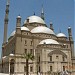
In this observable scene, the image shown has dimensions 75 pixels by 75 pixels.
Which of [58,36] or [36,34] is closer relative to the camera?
[36,34]

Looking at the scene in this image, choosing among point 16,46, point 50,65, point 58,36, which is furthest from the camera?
point 58,36

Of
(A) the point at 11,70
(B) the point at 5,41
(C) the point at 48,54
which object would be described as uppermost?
(B) the point at 5,41

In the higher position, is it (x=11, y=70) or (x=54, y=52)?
(x=54, y=52)

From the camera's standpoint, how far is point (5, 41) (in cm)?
5044

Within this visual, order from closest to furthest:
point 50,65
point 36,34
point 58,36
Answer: point 50,65, point 36,34, point 58,36

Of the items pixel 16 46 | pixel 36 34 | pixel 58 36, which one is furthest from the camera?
pixel 58 36

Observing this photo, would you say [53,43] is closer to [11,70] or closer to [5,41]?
[11,70]

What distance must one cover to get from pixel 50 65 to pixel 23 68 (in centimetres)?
532

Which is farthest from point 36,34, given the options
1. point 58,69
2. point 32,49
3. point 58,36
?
point 58,69

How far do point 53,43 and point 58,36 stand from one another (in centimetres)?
989

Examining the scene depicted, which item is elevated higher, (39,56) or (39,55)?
(39,55)

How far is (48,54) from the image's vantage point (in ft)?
119

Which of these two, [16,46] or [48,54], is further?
[16,46]

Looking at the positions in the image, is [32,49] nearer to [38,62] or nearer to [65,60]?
[38,62]
